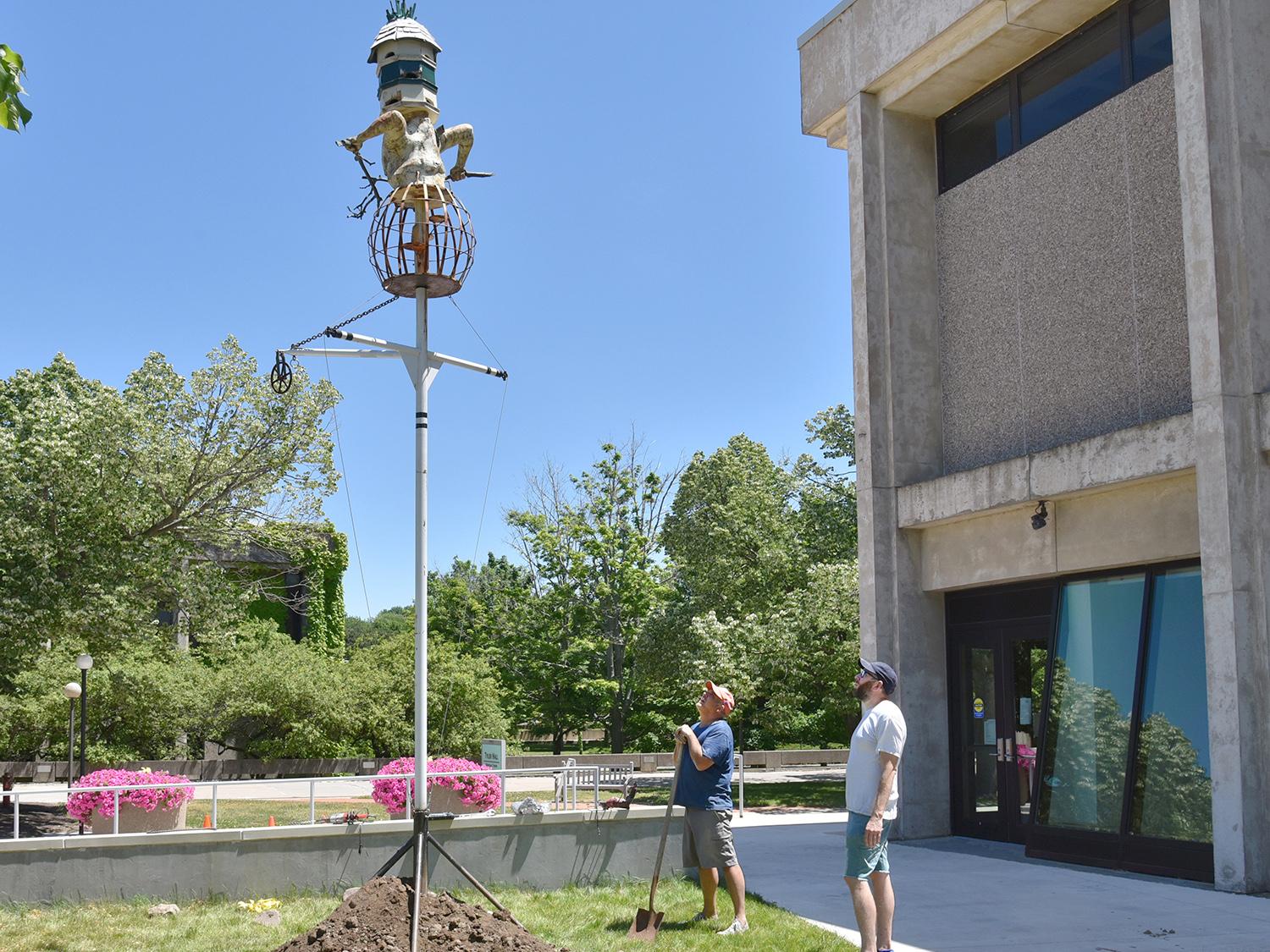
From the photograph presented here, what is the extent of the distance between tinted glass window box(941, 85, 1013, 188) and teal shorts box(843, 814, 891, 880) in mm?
10881

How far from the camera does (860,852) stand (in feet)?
24.8

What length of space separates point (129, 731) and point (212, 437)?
519 inches

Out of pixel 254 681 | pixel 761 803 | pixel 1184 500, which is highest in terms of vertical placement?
pixel 1184 500

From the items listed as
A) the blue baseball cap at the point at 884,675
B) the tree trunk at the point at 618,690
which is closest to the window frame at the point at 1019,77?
the blue baseball cap at the point at 884,675

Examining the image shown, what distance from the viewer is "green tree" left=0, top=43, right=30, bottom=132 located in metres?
5.64

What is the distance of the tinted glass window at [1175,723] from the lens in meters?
12.1

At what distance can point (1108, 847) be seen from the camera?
1286 centimetres

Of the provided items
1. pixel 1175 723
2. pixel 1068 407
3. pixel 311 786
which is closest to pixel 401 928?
pixel 311 786

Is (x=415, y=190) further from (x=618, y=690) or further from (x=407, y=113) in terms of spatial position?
(x=618, y=690)

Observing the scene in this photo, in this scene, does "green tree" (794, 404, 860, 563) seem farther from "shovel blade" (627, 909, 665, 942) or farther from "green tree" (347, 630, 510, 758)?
"shovel blade" (627, 909, 665, 942)

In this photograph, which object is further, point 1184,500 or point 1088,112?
point 1088,112

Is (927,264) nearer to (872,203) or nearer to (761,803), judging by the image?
(872,203)

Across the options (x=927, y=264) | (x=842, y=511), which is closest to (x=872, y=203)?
(x=927, y=264)

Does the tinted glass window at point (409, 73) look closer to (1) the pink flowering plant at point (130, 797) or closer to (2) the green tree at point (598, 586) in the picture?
(1) the pink flowering plant at point (130, 797)
